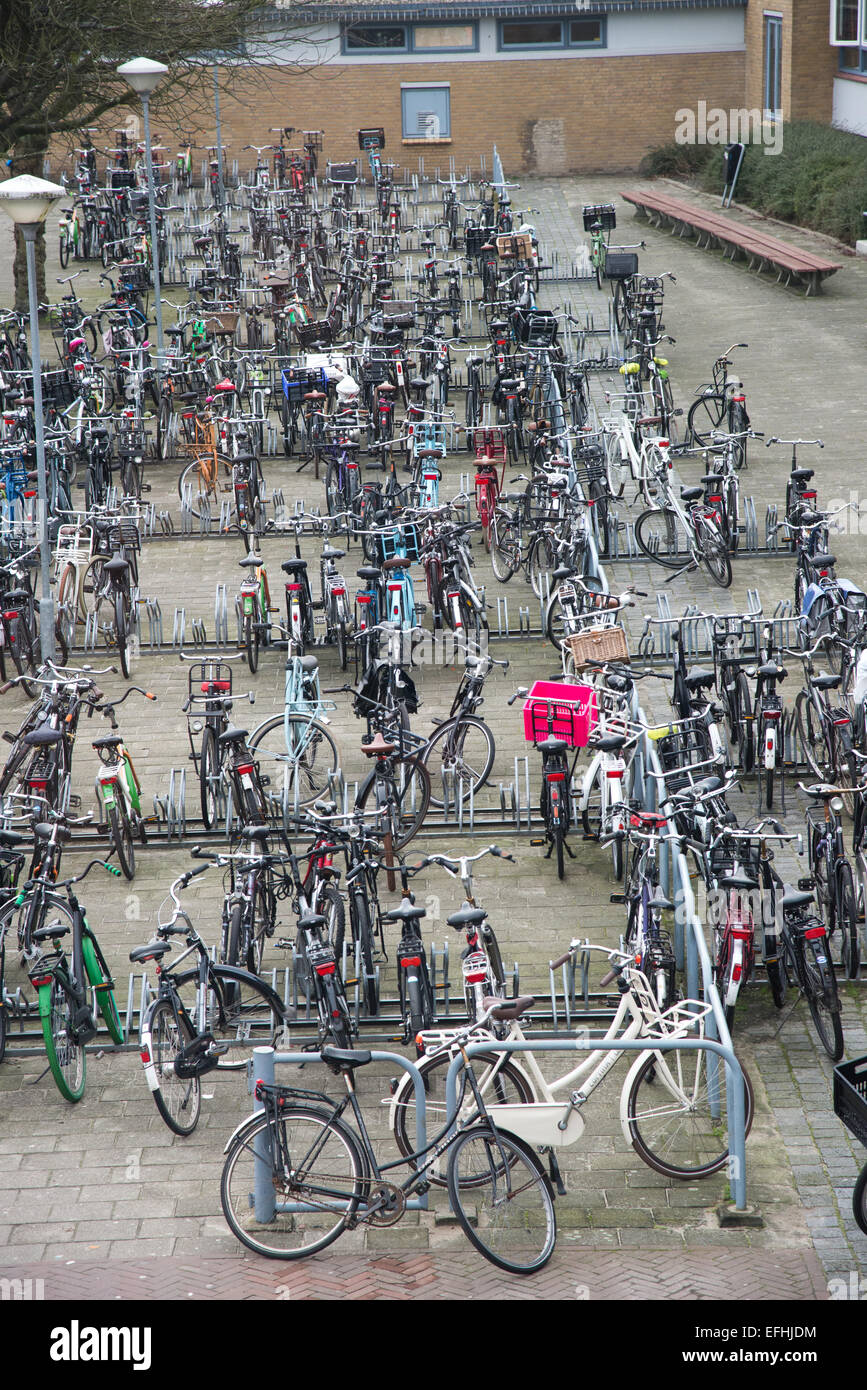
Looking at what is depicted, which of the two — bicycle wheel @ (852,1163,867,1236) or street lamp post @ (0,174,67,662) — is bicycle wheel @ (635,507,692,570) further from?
bicycle wheel @ (852,1163,867,1236)

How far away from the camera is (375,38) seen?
32969 millimetres

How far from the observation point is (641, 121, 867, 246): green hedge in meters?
25.9

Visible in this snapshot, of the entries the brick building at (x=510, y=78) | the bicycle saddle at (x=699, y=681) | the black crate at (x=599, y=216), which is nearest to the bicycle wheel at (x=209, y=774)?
the bicycle saddle at (x=699, y=681)

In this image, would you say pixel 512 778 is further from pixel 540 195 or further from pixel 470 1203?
pixel 540 195

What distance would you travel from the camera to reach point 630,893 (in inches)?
318

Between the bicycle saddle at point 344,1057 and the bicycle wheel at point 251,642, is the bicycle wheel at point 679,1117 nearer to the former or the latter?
the bicycle saddle at point 344,1057

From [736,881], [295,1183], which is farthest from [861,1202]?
[295,1183]

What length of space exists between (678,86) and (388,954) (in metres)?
28.7

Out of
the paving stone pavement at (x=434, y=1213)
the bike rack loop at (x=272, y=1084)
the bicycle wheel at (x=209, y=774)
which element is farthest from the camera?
the bicycle wheel at (x=209, y=774)

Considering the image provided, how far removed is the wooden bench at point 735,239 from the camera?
2386cm

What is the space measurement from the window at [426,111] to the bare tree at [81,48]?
32.9 feet

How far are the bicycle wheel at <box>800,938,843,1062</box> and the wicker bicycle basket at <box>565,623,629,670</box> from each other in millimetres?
3194

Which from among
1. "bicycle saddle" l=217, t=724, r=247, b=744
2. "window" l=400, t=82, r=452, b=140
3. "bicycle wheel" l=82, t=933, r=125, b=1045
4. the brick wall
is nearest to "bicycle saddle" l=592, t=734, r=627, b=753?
"bicycle saddle" l=217, t=724, r=247, b=744

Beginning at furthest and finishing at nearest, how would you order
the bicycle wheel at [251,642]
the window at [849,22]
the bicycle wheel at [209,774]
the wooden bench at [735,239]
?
the window at [849,22] < the wooden bench at [735,239] < the bicycle wheel at [251,642] < the bicycle wheel at [209,774]
